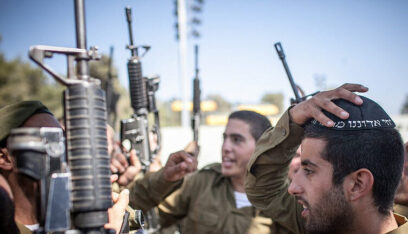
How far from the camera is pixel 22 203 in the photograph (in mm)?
1895

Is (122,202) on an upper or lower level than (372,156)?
lower

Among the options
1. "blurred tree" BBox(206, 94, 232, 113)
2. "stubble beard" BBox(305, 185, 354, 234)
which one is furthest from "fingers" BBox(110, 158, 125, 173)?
"blurred tree" BBox(206, 94, 232, 113)

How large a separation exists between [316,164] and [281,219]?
0.82 meters

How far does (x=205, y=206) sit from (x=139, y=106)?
1.40 metres

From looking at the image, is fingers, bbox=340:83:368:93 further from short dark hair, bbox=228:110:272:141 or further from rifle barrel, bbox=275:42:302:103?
short dark hair, bbox=228:110:272:141

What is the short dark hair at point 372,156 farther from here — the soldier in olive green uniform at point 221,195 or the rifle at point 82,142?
the soldier in olive green uniform at point 221,195

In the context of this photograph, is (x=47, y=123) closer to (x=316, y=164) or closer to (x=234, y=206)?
(x=316, y=164)

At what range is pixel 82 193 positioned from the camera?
130 centimetres

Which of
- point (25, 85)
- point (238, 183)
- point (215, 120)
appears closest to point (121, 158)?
point (238, 183)

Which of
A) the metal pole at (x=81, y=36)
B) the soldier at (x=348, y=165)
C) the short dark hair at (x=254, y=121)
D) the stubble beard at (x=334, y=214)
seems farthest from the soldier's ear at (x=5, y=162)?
the short dark hair at (x=254, y=121)

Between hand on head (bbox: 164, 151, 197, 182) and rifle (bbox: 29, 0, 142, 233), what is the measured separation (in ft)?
5.83

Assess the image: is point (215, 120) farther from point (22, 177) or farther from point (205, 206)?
point (22, 177)

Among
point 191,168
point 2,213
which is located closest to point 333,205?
point 191,168

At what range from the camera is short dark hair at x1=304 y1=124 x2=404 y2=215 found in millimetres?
2014
